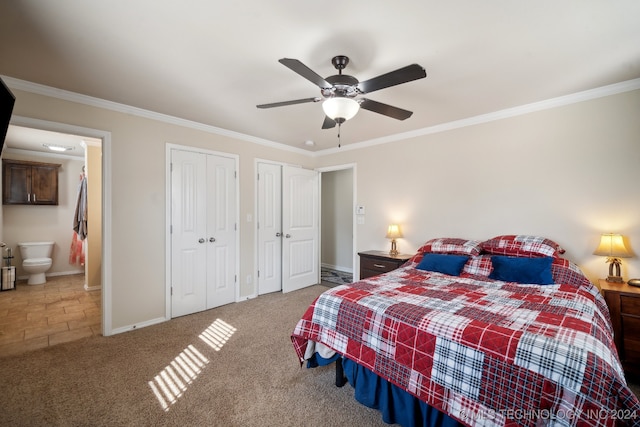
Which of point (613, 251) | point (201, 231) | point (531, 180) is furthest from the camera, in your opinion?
point (201, 231)

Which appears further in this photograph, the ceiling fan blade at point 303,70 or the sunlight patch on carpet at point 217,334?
the sunlight patch on carpet at point 217,334

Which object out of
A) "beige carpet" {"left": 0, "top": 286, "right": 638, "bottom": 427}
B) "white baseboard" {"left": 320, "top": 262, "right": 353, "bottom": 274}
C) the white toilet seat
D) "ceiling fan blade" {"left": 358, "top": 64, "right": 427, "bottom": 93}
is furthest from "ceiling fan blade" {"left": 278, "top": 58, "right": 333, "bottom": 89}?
the white toilet seat

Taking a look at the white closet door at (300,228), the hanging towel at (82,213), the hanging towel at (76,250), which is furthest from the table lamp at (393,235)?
the hanging towel at (76,250)

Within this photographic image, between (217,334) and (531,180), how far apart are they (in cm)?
382

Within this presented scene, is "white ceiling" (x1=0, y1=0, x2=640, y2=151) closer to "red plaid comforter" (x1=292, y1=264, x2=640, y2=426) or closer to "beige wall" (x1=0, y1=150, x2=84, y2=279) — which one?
"red plaid comforter" (x1=292, y1=264, x2=640, y2=426)

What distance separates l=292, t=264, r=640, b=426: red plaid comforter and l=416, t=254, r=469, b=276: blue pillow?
54 cm

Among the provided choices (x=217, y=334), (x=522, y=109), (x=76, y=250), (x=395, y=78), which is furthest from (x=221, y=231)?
(x=522, y=109)

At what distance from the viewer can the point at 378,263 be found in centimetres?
362

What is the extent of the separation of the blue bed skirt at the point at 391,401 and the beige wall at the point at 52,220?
640 centimetres

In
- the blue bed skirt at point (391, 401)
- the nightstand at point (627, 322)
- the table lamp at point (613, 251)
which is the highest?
the table lamp at point (613, 251)

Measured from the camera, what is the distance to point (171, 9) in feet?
5.18

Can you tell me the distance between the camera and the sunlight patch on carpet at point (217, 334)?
2735 millimetres

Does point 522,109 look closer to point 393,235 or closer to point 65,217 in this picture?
point 393,235

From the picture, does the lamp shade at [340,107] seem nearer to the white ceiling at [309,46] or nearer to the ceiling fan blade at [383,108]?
Answer: the ceiling fan blade at [383,108]
